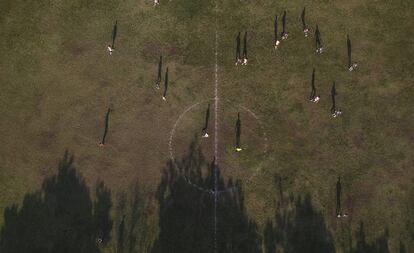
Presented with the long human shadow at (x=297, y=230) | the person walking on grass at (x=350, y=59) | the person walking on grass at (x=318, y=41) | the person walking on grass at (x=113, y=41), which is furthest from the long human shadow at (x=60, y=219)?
the person walking on grass at (x=350, y=59)

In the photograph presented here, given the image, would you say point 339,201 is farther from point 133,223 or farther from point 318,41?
point 133,223

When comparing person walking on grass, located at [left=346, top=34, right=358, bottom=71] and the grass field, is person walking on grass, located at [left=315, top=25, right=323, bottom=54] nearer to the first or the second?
the grass field

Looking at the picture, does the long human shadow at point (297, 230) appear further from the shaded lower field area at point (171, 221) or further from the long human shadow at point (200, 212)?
the long human shadow at point (200, 212)

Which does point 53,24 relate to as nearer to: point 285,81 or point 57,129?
point 57,129

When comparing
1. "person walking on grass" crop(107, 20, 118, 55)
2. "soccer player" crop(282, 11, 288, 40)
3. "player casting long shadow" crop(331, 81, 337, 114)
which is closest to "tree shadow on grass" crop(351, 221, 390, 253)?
"player casting long shadow" crop(331, 81, 337, 114)

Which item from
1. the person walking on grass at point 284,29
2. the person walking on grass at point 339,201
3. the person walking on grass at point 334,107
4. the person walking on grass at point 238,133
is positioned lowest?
the person walking on grass at point 339,201

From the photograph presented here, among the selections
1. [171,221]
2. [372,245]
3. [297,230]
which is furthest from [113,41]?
[372,245]
